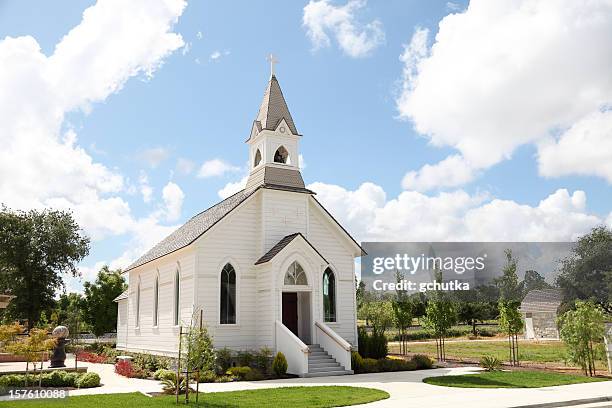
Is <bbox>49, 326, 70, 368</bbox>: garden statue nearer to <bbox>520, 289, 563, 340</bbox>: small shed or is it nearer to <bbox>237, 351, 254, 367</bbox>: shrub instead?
<bbox>237, 351, 254, 367</bbox>: shrub

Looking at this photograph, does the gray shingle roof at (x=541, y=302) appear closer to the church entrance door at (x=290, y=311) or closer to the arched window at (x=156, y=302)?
the church entrance door at (x=290, y=311)

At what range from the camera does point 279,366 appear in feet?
73.3

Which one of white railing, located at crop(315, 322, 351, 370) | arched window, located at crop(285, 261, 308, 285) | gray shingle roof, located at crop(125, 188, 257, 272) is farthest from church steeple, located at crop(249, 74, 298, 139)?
white railing, located at crop(315, 322, 351, 370)

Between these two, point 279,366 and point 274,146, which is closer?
point 279,366

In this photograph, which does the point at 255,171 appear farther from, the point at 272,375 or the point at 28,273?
the point at 28,273

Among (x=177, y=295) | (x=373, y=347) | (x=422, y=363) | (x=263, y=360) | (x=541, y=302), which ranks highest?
(x=177, y=295)

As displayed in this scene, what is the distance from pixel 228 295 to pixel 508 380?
471 inches

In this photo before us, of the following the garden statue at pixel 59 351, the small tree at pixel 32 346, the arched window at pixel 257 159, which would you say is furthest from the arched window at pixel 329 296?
the small tree at pixel 32 346

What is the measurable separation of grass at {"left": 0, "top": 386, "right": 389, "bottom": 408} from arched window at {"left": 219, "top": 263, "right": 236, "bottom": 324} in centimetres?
706

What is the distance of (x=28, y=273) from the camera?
52000 millimetres

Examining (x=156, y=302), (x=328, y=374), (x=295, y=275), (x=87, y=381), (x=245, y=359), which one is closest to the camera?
(x=87, y=381)

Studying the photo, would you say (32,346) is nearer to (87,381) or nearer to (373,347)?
(87,381)

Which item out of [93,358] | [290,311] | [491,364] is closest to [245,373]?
[290,311]

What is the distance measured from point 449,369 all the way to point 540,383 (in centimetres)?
591
